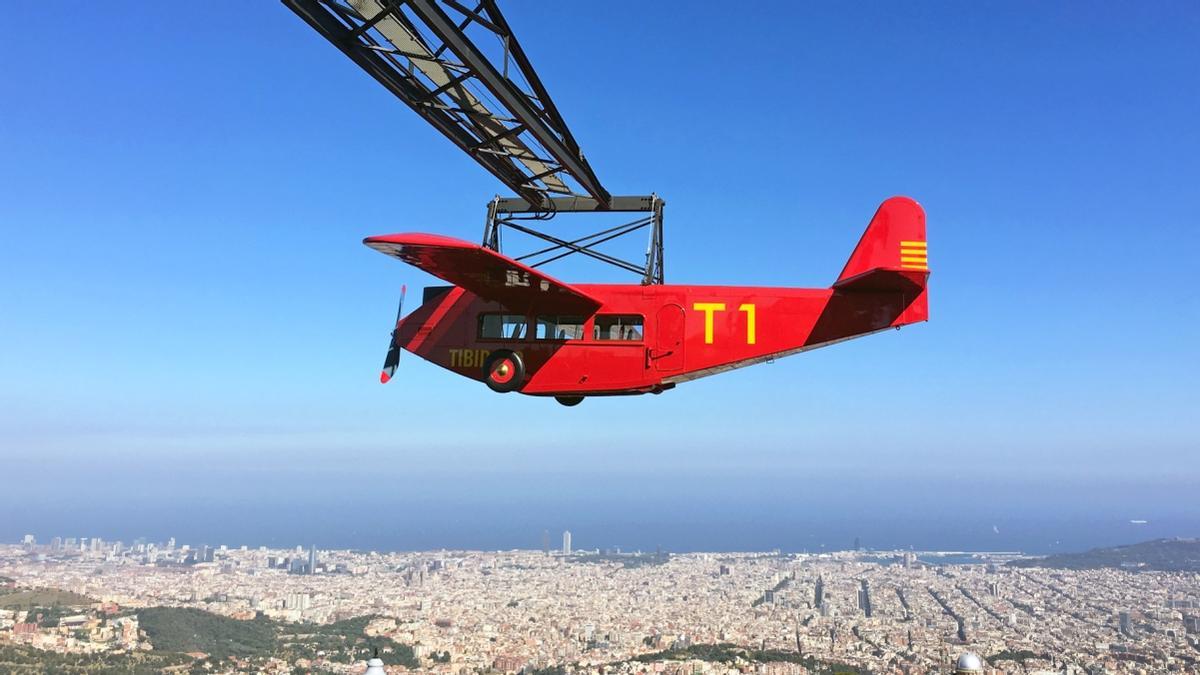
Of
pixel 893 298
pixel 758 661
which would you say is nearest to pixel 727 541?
pixel 758 661

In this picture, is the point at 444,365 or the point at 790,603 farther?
the point at 790,603

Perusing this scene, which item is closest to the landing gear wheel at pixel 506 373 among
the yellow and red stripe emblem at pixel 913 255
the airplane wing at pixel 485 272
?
the airplane wing at pixel 485 272

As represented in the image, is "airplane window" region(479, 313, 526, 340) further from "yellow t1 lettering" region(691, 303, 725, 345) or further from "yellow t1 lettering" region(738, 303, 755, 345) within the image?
"yellow t1 lettering" region(738, 303, 755, 345)

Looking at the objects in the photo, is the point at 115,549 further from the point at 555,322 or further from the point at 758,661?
the point at 555,322

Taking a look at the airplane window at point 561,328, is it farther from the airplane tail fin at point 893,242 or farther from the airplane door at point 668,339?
the airplane tail fin at point 893,242

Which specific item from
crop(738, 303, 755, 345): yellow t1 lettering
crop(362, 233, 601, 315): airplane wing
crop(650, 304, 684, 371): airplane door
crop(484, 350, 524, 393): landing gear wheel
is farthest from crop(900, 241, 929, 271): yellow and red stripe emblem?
crop(484, 350, 524, 393): landing gear wheel

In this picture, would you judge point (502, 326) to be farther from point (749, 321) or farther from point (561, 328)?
point (749, 321)
